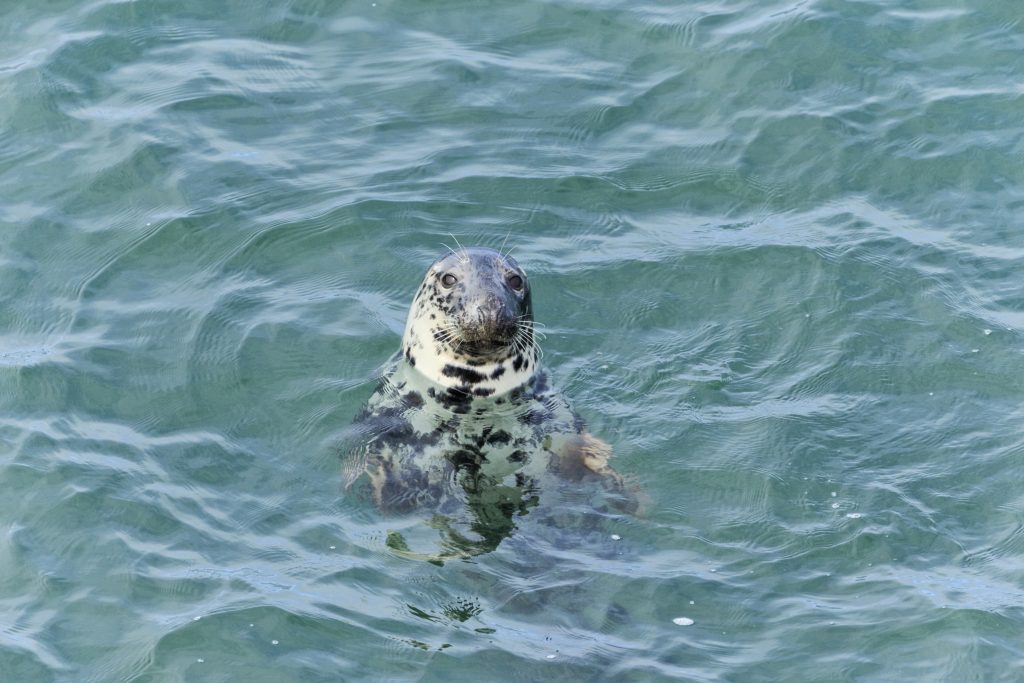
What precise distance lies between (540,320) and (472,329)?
6.01ft

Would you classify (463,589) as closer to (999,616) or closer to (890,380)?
(999,616)

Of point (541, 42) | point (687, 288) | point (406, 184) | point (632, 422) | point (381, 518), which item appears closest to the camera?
point (381, 518)

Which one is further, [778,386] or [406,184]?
[406,184]

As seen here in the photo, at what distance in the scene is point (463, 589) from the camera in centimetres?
873

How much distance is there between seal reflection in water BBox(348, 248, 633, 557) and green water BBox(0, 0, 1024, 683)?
252 millimetres

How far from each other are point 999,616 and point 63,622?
16.7 feet

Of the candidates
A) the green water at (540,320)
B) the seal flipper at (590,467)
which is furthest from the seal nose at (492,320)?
the green water at (540,320)

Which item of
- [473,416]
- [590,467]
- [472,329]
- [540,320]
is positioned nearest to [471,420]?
[473,416]

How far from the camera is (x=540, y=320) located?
11.5m

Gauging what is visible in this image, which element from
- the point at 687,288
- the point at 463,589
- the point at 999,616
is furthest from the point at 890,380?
the point at 463,589

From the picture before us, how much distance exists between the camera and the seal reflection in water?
9.38 m

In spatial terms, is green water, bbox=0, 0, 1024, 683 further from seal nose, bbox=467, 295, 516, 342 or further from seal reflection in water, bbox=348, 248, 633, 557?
seal nose, bbox=467, 295, 516, 342

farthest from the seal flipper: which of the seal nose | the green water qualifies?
the seal nose

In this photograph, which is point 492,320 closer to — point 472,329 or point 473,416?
point 472,329
